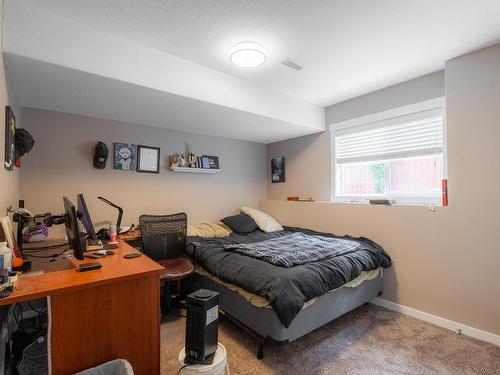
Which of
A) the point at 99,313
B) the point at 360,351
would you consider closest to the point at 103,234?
the point at 99,313

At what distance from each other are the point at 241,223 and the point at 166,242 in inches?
42.6

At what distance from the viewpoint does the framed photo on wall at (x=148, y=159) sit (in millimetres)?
3145

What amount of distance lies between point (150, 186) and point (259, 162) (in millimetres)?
1833

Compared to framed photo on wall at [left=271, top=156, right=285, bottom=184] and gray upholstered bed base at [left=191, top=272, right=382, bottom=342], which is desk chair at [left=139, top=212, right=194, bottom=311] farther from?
framed photo on wall at [left=271, top=156, right=285, bottom=184]

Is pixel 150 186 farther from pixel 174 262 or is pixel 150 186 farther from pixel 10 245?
pixel 10 245

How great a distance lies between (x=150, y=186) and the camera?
10.6ft

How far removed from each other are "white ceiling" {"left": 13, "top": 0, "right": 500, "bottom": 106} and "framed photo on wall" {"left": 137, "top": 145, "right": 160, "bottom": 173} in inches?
53.6

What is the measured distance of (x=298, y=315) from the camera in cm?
184

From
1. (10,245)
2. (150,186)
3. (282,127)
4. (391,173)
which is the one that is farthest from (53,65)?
Answer: (391,173)

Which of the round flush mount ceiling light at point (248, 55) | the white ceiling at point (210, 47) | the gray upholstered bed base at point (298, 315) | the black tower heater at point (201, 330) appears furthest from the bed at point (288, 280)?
the round flush mount ceiling light at point (248, 55)

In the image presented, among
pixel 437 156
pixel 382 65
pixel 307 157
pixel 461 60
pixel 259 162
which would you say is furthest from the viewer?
pixel 259 162

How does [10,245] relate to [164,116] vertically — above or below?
below

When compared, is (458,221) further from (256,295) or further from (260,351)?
(260,351)

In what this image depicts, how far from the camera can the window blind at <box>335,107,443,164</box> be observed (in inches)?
104
